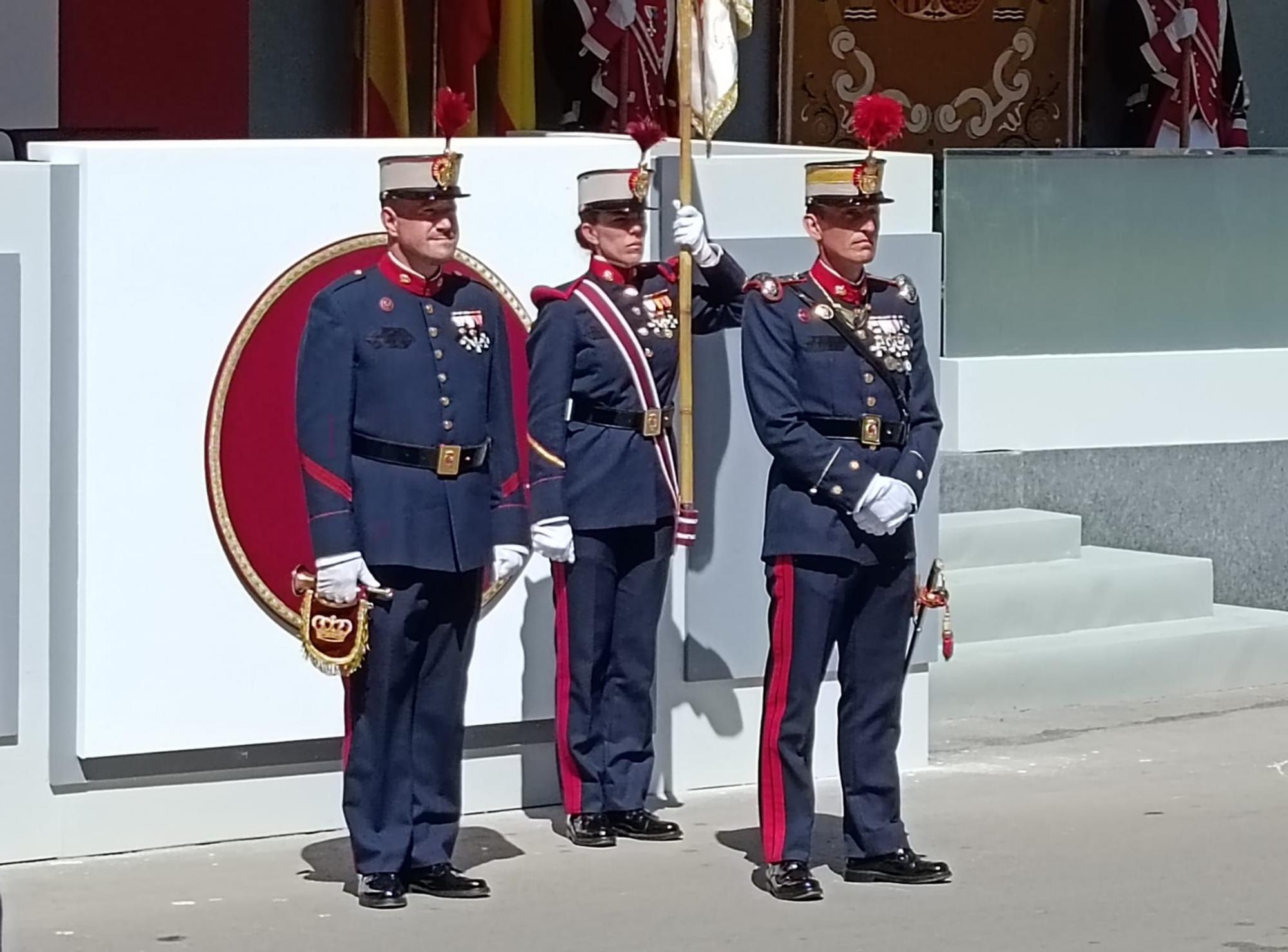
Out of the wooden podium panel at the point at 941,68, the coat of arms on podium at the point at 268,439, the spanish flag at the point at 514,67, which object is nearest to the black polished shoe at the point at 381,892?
the coat of arms on podium at the point at 268,439

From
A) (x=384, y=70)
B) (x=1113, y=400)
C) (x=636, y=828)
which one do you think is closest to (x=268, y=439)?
(x=636, y=828)

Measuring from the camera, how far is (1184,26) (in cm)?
1526

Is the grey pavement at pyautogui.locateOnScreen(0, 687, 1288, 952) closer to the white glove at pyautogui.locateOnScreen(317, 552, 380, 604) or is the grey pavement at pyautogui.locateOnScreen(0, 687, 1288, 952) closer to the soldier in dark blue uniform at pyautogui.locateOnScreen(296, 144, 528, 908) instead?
the soldier in dark blue uniform at pyautogui.locateOnScreen(296, 144, 528, 908)

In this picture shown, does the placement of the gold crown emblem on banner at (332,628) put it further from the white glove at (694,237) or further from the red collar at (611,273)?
the white glove at (694,237)

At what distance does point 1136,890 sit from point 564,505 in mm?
1759

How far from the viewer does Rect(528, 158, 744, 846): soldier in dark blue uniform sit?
751 centimetres

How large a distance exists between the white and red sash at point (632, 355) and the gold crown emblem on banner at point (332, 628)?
3.73 ft

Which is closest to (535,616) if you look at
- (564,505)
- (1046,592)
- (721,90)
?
(564,505)

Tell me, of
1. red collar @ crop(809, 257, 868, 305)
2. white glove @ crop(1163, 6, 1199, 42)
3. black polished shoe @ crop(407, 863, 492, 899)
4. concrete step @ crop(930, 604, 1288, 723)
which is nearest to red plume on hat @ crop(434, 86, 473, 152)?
red collar @ crop(809, 257, 868, 305)

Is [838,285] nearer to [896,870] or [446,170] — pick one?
[446,170]

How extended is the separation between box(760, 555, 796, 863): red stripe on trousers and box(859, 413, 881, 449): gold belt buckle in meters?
0.34

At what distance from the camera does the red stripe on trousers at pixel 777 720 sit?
696cm

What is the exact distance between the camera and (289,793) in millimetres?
7621

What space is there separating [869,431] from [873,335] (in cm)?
24
